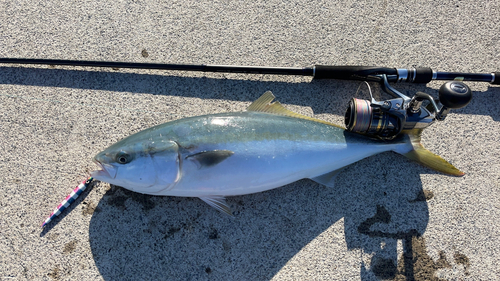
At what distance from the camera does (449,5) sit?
2729 millimetres

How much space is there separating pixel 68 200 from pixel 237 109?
1.57 meters

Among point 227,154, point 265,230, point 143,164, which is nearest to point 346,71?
point 227,154

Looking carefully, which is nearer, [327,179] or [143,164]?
[143,164]

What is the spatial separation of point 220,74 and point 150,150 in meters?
1.05

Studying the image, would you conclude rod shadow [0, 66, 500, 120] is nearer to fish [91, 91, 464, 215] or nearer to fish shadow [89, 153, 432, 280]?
fish [91, 91, 464, 215]

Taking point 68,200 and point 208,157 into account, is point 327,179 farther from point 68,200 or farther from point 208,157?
point 68,200

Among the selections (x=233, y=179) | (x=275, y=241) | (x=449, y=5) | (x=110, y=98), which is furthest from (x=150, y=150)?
(x=449, y=5)

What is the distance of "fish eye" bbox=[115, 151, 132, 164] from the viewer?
190 centimetres

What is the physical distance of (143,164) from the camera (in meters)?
1.90

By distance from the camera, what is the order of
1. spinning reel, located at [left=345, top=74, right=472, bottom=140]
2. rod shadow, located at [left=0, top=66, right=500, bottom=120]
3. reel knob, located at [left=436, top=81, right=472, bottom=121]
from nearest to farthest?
reel knob, located at [left=436, top=81, right=472, bottom=121] → spinning reel, located at [left=345, top=74, right=472, bottom=140] → rod shadow, located at [left=0, top=66, right=500, bottom=120]

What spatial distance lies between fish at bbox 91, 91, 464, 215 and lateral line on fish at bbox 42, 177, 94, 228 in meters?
0.42

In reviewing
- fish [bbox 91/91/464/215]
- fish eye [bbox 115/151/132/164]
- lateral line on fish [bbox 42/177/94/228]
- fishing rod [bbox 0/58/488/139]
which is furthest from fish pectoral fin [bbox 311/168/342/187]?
lateral line on fish [bbox 42/177/94/228]

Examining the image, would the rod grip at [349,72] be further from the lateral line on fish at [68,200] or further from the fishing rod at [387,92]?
the lateral line on fish at [68,200]

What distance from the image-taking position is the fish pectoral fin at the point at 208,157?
193cm
